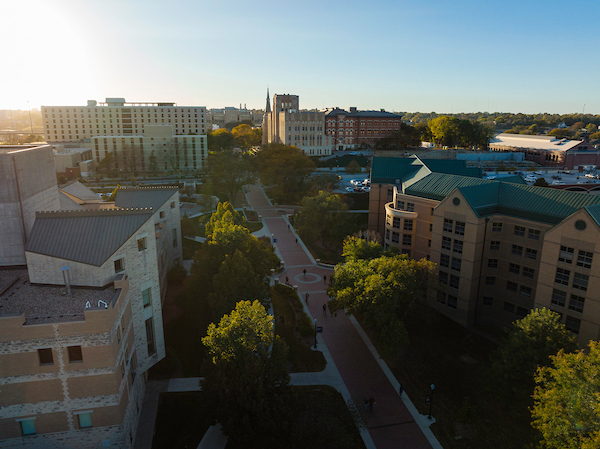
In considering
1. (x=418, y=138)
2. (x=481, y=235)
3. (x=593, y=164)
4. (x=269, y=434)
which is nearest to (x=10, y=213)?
(x=269, y=434)

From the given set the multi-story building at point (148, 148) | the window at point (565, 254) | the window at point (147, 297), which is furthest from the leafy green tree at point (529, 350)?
the multi-story building at point (148, 148)

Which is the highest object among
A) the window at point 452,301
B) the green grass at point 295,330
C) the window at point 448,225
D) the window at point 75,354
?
the window at point 448,225

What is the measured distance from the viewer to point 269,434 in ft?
85.1

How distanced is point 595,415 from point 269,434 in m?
18.0

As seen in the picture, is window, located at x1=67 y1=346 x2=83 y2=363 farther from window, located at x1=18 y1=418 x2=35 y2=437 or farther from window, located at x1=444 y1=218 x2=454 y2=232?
window, located at x1=444 y1=218 x2=454 y2=232

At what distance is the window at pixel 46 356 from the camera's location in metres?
22.1

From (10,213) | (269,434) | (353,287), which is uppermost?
(10,213)

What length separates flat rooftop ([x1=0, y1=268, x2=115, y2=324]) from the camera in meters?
22.5

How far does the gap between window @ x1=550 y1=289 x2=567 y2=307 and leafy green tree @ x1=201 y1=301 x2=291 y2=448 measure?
78.6ft

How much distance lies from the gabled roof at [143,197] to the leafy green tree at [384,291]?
21.6 meters

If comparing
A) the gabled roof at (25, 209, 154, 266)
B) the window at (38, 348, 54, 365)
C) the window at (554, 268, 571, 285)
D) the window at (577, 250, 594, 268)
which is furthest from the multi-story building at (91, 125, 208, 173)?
the window at (577, 250, 594, 268)

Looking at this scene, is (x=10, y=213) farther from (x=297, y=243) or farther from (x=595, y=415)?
(x=297, y=243)

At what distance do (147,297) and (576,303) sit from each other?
3378cm

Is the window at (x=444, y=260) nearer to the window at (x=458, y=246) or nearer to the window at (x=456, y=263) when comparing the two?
the window at (x=456, y=263)
